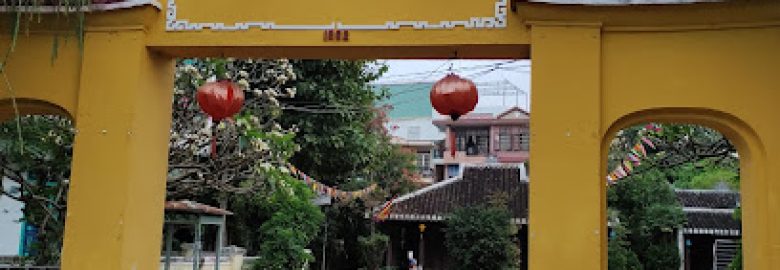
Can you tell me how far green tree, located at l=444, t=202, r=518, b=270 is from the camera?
1653cm

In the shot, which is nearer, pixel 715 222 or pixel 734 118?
pixel 734 118

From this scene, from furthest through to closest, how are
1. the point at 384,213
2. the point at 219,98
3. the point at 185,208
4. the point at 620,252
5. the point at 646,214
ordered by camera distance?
the point at 384,213 < the point at 646,214 < the point at 620,252 < the point at 185,208 < the point at 219,98

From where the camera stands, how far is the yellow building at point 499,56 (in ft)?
15.5

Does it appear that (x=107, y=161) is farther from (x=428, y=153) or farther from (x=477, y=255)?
(x=428, y=153)

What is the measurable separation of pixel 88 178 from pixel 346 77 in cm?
1275

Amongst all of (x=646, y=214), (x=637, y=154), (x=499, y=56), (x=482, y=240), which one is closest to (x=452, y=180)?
(x=646, y=214)

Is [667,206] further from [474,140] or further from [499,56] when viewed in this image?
[474,140]

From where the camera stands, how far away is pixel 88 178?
529 centimetres

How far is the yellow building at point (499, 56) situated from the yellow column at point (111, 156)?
1 centimetres

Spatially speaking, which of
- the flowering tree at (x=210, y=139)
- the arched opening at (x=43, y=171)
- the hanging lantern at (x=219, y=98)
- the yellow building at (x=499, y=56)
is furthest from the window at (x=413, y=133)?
the yellow building at (x=499, y=56)

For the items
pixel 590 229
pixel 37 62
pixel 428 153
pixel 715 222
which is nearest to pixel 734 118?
pixel 590 229

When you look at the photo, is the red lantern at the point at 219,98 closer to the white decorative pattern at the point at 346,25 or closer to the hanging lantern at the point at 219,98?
the hanging lantern at the point at 219,98

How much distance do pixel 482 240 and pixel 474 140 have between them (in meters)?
21.4

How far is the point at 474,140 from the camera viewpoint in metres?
Result: 37.7
